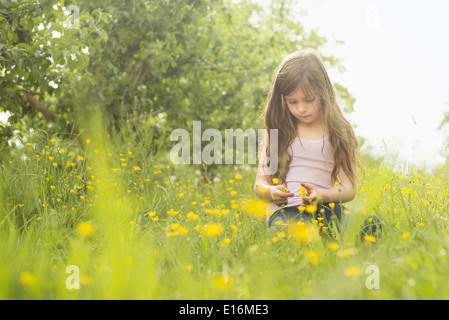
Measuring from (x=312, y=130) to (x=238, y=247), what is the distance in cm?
98

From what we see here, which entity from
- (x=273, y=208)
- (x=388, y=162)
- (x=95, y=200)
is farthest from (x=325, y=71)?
(x=95, y=200)

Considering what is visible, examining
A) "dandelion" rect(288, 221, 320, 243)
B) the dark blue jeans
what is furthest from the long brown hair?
"dandelion" rect(288, 221, 320, 243)

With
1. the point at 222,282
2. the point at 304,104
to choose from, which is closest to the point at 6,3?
the point at 304,104

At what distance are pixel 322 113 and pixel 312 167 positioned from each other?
34 cm

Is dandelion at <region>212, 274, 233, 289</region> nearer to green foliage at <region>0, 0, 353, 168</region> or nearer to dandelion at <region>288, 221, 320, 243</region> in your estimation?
dandelion at <region>288, 221, 320, 243</region>

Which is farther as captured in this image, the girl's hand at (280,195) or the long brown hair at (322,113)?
the long brown hair at (322,113)

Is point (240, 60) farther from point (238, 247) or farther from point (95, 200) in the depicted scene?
point (238, 247)

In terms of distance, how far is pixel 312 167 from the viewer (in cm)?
235

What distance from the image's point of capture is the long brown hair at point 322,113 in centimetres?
232

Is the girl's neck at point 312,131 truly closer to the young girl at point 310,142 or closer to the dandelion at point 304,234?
the young girl at point 310,142

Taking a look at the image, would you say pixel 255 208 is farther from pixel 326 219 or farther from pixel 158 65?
pixel 158 65

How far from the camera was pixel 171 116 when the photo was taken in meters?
5.08

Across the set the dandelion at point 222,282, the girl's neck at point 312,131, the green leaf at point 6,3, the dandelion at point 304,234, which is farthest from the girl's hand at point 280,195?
the green leaf at point 6,3
